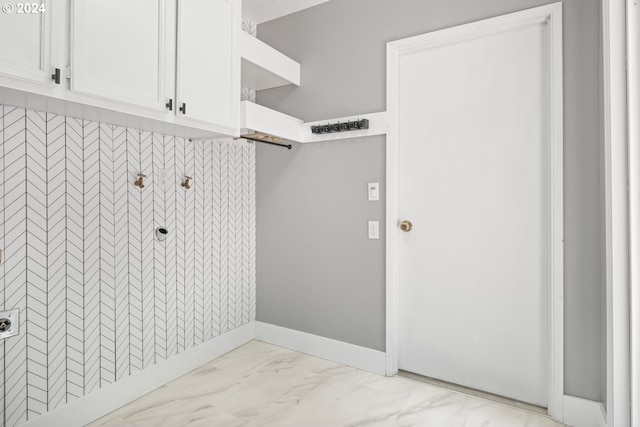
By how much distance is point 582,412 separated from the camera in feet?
6.11

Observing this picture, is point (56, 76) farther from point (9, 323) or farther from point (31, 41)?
point (9, 323)

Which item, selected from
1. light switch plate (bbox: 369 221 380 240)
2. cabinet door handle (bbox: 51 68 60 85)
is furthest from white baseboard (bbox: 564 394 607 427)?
cabinet door handle (bbox: 51 68 60 85)

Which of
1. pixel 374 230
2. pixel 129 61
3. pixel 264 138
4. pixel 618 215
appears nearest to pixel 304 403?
pixel 374 230

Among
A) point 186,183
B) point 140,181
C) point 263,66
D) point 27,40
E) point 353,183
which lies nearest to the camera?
point 27,40

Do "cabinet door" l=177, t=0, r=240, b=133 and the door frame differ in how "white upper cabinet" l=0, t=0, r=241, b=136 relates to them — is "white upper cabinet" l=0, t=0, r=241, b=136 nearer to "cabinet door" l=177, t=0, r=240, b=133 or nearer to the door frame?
"cabinet door" l=177, t=0, r=240, b=133

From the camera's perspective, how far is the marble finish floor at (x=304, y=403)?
75.0 inches

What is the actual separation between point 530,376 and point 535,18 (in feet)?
6.53

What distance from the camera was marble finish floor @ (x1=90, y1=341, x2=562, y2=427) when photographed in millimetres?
1904

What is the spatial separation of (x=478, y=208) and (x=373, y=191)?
2.21 feet

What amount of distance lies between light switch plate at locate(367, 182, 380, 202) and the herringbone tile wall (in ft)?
3.56

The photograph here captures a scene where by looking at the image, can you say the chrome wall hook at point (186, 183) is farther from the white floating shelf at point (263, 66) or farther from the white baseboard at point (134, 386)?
the white baseboard at point (134, 386)

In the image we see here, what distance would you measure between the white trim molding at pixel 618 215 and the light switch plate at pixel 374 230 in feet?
4.11

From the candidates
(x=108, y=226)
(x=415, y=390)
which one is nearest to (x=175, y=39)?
(x=108, y=226)

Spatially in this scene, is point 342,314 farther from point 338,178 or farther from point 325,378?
point 338,178
